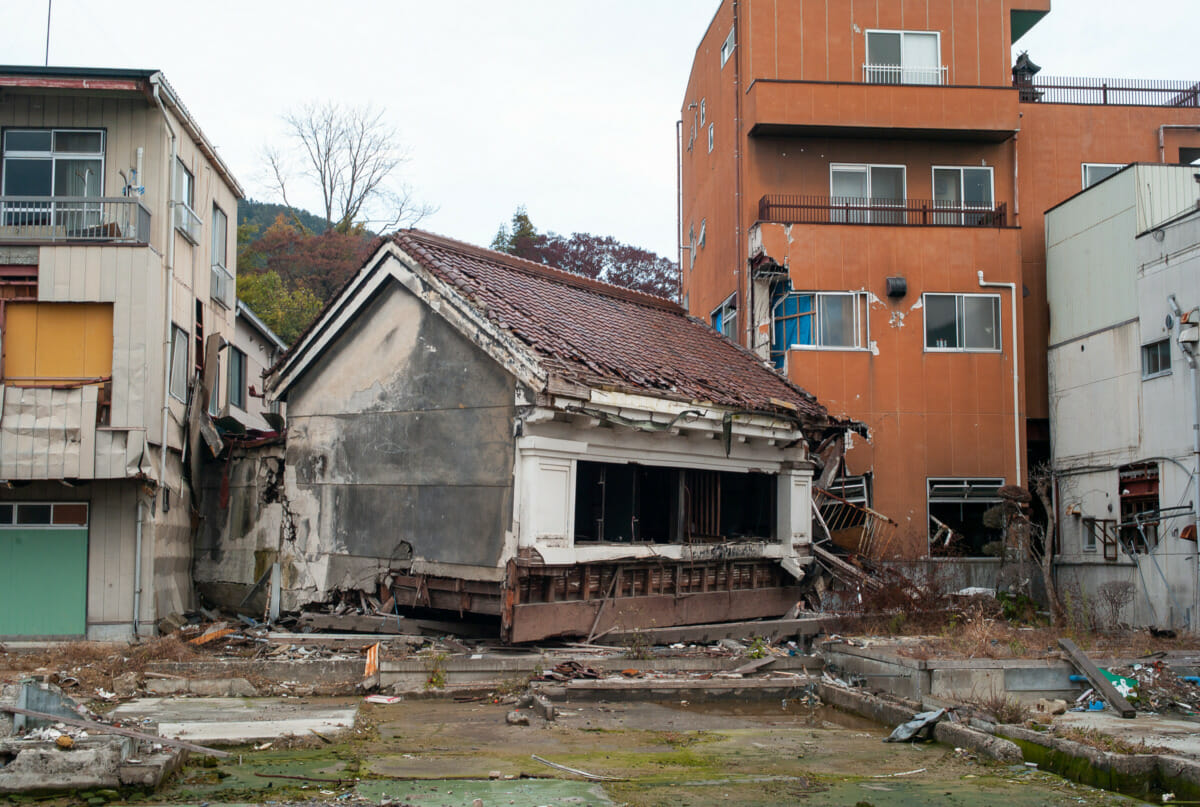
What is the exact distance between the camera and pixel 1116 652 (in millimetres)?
14961

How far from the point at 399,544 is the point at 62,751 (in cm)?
740

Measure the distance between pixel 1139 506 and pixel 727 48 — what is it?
14180 mm

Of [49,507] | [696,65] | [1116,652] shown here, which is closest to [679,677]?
[1116,652]

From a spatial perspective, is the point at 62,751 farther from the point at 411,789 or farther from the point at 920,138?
the point at 920,138

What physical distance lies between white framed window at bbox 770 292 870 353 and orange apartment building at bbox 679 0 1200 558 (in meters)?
0.04

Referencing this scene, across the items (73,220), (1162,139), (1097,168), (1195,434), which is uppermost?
(1162,139)

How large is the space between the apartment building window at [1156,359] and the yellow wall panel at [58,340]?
18.3 metres

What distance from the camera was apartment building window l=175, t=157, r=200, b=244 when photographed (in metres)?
17.8

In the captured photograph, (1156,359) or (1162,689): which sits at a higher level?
(1156,359)

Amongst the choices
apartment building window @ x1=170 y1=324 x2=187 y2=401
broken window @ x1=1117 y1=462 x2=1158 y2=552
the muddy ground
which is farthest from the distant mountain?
the muddy ground

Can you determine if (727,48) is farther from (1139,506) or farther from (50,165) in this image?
(50,165)

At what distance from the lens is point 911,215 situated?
24500 millimetres

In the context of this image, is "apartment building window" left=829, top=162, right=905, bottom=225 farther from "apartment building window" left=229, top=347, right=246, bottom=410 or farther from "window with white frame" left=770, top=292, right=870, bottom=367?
"apartment building window" left=229, top=347, right=246, bottom=410

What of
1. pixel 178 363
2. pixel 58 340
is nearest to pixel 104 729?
pixel 58 340
